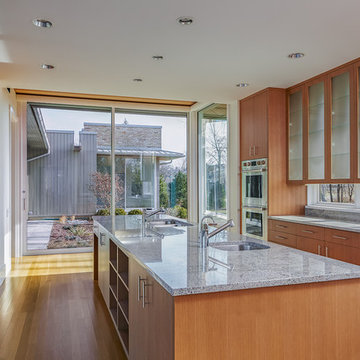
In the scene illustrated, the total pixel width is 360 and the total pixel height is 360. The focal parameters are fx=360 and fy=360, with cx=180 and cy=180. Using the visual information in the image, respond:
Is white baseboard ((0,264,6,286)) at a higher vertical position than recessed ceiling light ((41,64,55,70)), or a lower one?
lower

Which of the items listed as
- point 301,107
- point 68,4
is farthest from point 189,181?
point 68,4

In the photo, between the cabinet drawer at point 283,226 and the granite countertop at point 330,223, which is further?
the cabinet drawer at point 283,226

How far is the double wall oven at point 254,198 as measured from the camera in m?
5.14

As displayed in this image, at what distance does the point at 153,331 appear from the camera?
1.82m

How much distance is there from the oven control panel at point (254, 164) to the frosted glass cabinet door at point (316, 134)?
2.22 ft

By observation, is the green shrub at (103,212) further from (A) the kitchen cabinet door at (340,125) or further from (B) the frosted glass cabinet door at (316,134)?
(A) the kitchen cabinet door at (340,125)

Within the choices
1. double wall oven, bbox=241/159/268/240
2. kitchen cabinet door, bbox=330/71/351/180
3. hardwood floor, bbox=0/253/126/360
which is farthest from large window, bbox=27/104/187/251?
kitchen cabinet door, bbox=330/71/351/180

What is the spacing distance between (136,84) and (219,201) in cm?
276

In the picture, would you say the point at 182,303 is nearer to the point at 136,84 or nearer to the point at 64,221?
the point at 136,84

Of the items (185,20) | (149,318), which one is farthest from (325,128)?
(149,318)

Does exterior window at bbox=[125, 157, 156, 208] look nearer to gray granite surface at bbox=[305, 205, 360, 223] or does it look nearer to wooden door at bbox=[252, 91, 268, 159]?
wooden door at bbox=[252, 91, 268, 159]

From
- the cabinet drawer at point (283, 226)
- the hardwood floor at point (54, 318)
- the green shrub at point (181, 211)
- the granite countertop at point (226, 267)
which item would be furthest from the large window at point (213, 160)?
the granite countertop at point (226, 267)

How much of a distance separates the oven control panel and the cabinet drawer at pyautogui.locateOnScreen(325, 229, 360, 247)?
152 cm

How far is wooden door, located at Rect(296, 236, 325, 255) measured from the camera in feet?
12.9
